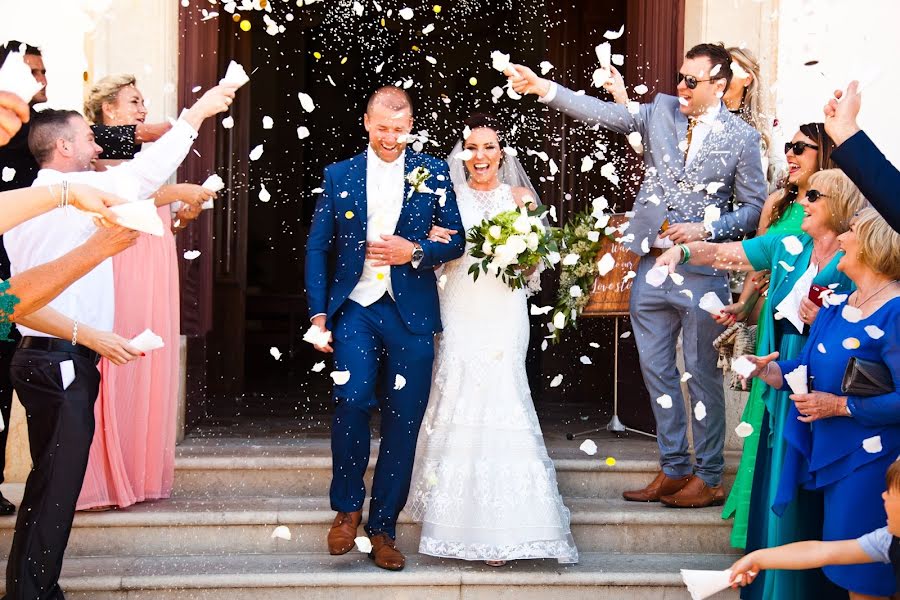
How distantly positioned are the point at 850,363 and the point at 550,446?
2.51 meters

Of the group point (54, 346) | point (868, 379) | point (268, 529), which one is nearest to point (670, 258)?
point (868, 379)

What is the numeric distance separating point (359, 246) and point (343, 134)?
25.2ft

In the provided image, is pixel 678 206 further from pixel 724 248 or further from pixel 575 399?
pixel 575 399

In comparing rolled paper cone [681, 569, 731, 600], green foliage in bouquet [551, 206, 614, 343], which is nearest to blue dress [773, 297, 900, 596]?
rolled paper cone [681, 569, 731, 600]

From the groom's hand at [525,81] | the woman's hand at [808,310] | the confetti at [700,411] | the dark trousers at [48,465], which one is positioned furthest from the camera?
the confetti at [700,411]

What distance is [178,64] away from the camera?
6109 millimetres

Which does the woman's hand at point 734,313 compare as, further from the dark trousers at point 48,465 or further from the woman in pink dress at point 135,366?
the dark trousers at point 48,465

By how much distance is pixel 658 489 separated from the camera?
5.45 meters

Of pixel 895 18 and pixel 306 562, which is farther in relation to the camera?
pixel 895 18

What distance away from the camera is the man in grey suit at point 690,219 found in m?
5.28

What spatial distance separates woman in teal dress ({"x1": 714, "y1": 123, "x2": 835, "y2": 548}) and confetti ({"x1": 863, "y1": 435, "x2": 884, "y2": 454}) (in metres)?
0.78

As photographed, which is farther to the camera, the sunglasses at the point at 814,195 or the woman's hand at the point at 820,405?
the sunglasses at the point at 814,195

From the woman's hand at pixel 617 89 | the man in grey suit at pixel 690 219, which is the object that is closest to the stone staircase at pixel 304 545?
the man in grey suit at pixel 690 219

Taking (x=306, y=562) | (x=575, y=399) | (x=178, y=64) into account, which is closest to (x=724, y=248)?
(x=306, y=562)
